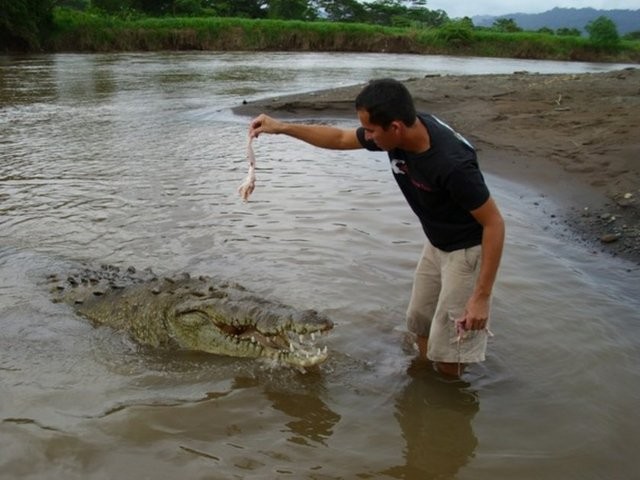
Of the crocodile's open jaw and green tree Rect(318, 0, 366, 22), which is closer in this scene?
the crocodile's open jaw

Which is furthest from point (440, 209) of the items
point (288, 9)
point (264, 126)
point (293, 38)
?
point (288, 9)

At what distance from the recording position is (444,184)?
2.95 meters

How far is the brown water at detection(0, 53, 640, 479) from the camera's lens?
304cm

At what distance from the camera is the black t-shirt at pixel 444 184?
9.45 feet

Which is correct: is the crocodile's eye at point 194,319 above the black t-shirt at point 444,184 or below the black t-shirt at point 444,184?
below

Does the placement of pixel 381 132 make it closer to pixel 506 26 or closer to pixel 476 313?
pixel 476 313

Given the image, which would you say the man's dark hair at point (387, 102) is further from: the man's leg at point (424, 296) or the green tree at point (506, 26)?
the green tree at point (506, 26)

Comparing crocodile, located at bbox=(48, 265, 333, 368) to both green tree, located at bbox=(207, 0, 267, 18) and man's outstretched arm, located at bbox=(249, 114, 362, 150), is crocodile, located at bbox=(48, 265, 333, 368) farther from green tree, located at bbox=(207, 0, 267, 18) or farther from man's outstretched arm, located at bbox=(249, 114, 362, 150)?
green tree, located at bbox=(207, 0, 267, 18)

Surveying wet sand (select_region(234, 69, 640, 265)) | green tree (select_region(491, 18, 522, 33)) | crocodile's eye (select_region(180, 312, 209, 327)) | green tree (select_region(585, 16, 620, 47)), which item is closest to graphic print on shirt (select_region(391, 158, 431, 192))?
crocodile's eye (select_region(180, 312, 209, 327))

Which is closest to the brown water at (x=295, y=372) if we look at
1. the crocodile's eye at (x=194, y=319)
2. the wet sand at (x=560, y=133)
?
the crocodile's eye at (x=194, y=319)

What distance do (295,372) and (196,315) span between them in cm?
86

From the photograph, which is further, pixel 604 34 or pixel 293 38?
pixel 604 34

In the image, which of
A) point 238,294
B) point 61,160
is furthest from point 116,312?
point 61,160

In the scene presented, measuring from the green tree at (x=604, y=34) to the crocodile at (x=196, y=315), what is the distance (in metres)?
42.4
